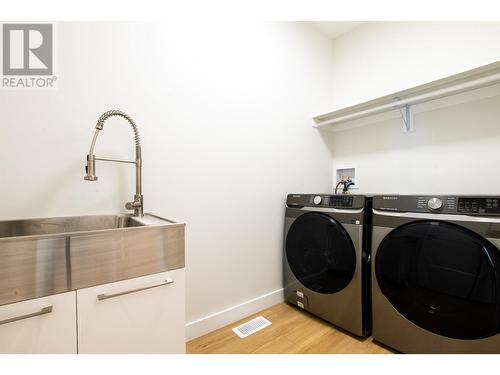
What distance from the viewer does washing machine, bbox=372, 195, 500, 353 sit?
933 millimetres

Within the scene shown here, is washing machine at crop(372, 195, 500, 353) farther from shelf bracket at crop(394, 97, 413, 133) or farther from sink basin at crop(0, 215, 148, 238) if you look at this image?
sink basin at crop(0, 215, 148, 238)

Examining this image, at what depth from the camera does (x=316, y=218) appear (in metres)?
1.54

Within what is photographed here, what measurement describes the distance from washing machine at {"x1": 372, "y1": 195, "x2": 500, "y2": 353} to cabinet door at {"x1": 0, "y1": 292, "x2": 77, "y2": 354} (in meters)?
1.37

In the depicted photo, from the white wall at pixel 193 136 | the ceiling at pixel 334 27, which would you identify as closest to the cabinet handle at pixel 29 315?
the white wall at pixel 193 136

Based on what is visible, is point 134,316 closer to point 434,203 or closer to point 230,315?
point 230,315

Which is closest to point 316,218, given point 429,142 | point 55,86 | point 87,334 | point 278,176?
point 278,176

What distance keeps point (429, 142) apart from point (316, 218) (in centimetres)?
101

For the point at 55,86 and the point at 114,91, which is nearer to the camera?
the point at 55,86

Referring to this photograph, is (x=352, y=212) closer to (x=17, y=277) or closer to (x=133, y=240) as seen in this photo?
(x=133, y=240)

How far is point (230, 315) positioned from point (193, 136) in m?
1.19

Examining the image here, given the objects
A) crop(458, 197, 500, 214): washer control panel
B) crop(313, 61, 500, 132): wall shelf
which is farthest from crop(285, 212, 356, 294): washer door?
crop(313, 61, 500, 132): wall shelf

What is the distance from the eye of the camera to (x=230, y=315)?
4.91 feet

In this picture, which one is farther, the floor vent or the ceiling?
the ceiling

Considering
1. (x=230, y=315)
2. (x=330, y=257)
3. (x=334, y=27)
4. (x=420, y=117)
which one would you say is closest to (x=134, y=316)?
(x=230, y=315)
